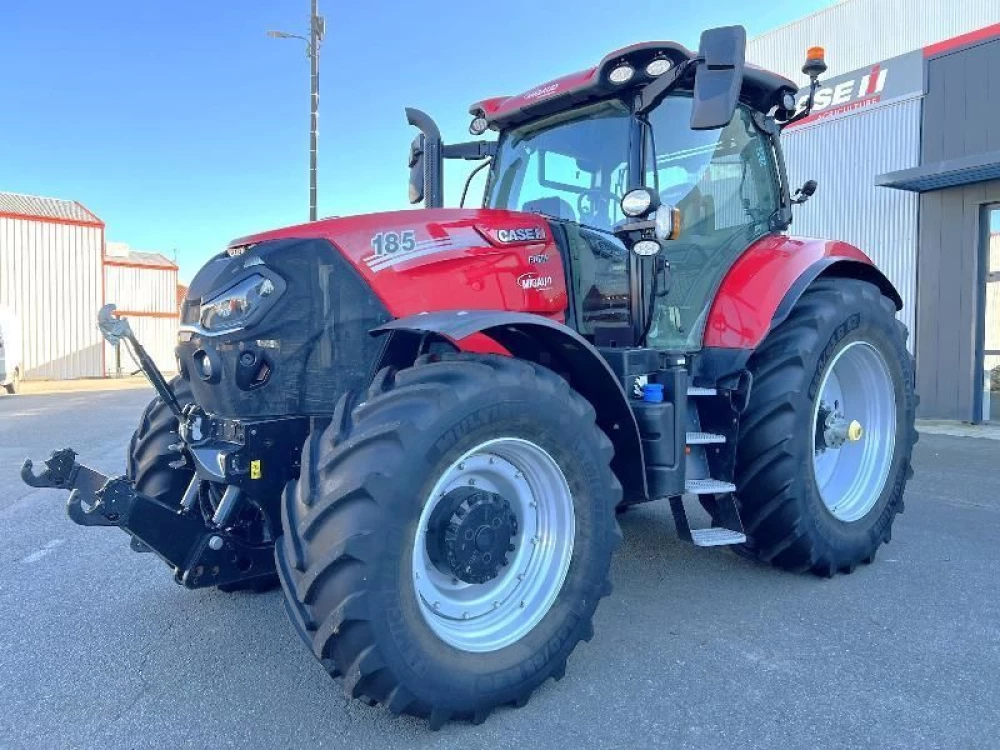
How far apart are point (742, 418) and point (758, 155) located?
5.08 ft

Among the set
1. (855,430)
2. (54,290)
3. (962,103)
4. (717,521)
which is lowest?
(717,521)

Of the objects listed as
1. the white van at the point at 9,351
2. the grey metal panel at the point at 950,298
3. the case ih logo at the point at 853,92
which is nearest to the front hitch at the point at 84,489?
the grey metal panel at the point at 950,298

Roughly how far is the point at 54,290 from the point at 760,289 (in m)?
25.7

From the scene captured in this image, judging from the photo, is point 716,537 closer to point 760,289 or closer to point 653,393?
point 653,393

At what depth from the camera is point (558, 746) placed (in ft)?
7.64

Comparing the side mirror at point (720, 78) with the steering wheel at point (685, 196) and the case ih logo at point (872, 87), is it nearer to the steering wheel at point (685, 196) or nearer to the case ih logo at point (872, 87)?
the steering wheel at point (685, 196)

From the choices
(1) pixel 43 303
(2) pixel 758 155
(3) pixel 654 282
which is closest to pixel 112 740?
(3) pixel 654 282

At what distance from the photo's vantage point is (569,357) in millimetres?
2945

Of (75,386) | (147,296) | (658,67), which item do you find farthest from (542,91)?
(147,296)

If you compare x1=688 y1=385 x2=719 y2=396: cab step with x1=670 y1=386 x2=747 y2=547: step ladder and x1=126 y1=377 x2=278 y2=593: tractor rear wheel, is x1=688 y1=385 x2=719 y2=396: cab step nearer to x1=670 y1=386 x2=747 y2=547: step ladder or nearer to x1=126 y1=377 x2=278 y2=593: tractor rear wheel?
x1=670 y1=386 x2=747 y2=547: step ladder

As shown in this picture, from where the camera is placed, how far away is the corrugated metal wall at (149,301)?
28.5 metres

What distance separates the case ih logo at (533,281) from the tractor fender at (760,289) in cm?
90

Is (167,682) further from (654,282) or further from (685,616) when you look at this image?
(654,282)

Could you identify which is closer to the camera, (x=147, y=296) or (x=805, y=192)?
(x=805, y=192)
